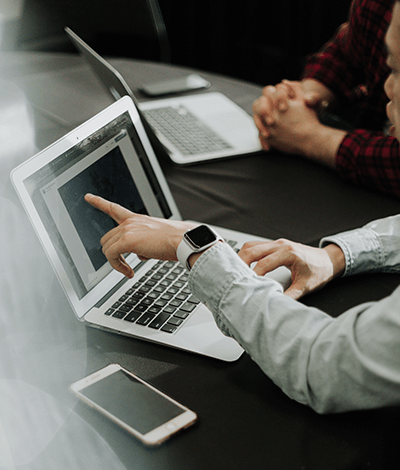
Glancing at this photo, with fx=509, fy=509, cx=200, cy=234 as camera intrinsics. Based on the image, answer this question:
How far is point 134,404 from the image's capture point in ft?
1.97

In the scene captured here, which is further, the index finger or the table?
the index finger

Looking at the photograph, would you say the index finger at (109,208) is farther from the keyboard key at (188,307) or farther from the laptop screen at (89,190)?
the keyboard key at (188,307)

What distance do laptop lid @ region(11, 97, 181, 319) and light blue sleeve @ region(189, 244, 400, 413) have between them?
0.59 ft

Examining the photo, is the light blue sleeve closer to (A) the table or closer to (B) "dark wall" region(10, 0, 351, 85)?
(A) the table

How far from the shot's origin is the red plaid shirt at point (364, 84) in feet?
3.65

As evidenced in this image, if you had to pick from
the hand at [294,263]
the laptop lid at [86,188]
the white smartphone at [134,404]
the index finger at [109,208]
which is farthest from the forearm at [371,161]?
the white smartphone at [134,404]

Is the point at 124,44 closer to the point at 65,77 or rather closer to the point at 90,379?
the point at 65,77

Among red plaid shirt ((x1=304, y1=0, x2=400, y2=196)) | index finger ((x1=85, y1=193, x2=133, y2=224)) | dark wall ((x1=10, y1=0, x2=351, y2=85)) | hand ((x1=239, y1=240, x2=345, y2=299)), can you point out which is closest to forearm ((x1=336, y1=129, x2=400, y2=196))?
red plaid shirt ((x1=304, y1=0, x2=400, y2=196))

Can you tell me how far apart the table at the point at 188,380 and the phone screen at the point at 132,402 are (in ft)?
0.06

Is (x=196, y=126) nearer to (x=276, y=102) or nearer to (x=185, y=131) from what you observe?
(x=185, y=131)

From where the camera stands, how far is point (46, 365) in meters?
0.68

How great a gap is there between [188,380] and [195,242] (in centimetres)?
18

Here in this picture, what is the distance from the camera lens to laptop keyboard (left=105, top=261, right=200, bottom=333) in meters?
0.75

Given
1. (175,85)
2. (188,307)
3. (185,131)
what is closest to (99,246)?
(188,307)
